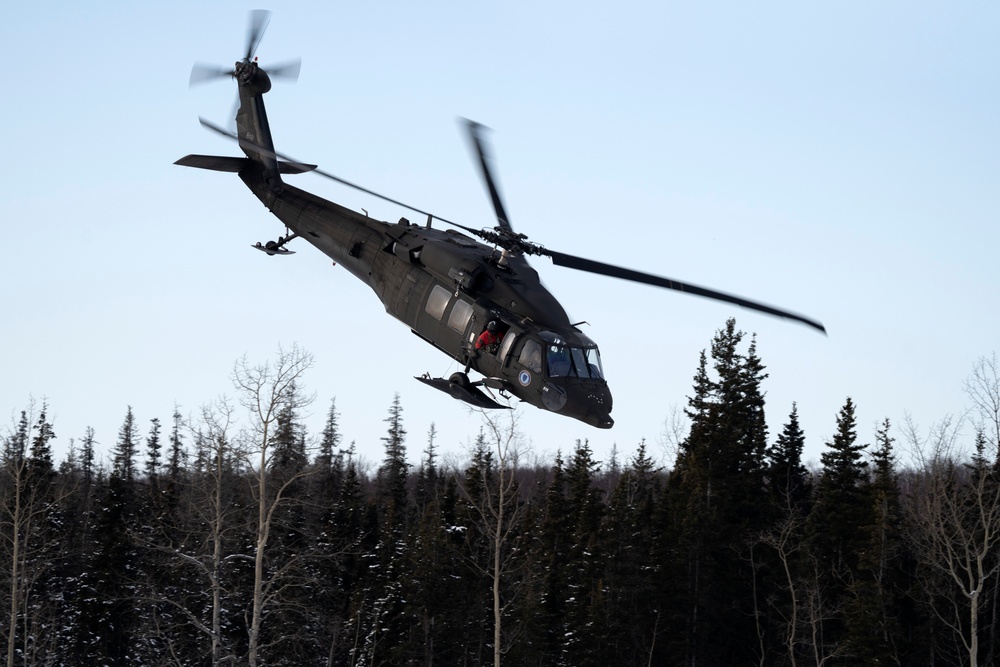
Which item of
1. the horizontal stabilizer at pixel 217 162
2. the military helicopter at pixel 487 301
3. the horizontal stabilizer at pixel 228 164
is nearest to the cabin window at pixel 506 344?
the military helicopter at pixel 487 301

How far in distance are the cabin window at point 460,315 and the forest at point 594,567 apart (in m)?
20.3

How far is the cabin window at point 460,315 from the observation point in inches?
969

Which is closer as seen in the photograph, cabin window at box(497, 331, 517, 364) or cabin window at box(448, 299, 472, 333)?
cabin window at box(497, 331, 517, 364)

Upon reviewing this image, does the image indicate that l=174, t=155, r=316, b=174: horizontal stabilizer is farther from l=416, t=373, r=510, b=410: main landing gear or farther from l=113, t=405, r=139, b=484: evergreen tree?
l=113, t=405, r=139, b=484: evergreen tree

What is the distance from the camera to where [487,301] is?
24.6 metres

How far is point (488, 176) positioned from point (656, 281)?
433 centimetres

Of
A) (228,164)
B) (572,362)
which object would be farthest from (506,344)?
(228,164)

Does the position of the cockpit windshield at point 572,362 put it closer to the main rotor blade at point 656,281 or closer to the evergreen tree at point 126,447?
the main rotor blade at point 656,281

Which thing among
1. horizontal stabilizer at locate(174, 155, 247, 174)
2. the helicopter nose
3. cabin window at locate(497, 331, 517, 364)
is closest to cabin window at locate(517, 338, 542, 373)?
cabin window at locate(497, 331, 517, 364)

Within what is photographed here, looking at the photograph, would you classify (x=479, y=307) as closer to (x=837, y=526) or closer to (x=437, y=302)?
(x=437, y=302)

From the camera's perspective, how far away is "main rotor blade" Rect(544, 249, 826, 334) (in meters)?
21.6

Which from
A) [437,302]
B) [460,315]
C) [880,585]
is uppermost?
[437,302]

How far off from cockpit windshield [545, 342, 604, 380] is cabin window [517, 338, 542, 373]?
0.18 metres

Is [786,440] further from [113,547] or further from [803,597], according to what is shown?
[113,547]
